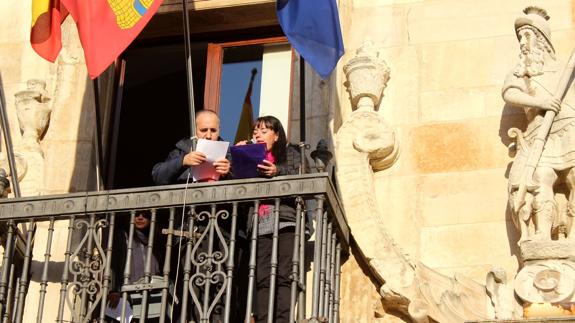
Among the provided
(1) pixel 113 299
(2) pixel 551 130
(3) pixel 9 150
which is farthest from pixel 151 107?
(2) pixel 551 130

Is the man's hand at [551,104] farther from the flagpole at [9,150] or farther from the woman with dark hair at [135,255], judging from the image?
the flagpole at [9,150]

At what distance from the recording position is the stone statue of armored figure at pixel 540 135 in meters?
10.0

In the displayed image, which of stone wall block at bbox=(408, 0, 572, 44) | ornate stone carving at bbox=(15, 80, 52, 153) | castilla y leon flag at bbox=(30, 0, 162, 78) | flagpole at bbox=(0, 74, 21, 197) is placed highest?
stone wall block at bbox=(408, 0, 572, 44)

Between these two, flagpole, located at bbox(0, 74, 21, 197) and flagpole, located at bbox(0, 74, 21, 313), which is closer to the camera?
flagpole, located at bbox(0, 74, 21, 313)

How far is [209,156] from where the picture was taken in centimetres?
995

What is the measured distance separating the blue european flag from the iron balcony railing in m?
0.87

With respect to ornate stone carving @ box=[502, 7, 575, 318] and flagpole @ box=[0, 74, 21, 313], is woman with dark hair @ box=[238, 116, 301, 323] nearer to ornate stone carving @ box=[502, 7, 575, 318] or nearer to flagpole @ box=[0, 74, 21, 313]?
ornate stone carving @ box=[502, 7, 575, 318]

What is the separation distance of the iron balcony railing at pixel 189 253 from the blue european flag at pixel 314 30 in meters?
0.87

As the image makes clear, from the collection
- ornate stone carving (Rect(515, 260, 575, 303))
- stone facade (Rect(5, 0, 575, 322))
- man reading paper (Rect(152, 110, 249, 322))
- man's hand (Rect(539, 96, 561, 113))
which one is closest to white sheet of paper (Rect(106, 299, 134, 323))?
man reading paper (Rect(152, 110, 249, 322))

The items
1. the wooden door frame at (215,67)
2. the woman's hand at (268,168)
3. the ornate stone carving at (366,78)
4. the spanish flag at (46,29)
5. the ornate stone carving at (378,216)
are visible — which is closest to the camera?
the woman's hand at (268,168)

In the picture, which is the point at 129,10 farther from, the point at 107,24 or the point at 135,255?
the point at 135,255

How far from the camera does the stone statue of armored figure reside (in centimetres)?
1002

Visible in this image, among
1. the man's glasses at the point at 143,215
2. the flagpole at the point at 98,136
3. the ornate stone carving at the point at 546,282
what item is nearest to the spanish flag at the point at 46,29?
the flagpole at the point at 98,136

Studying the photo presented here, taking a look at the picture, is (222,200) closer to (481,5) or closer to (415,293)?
(415,293)
